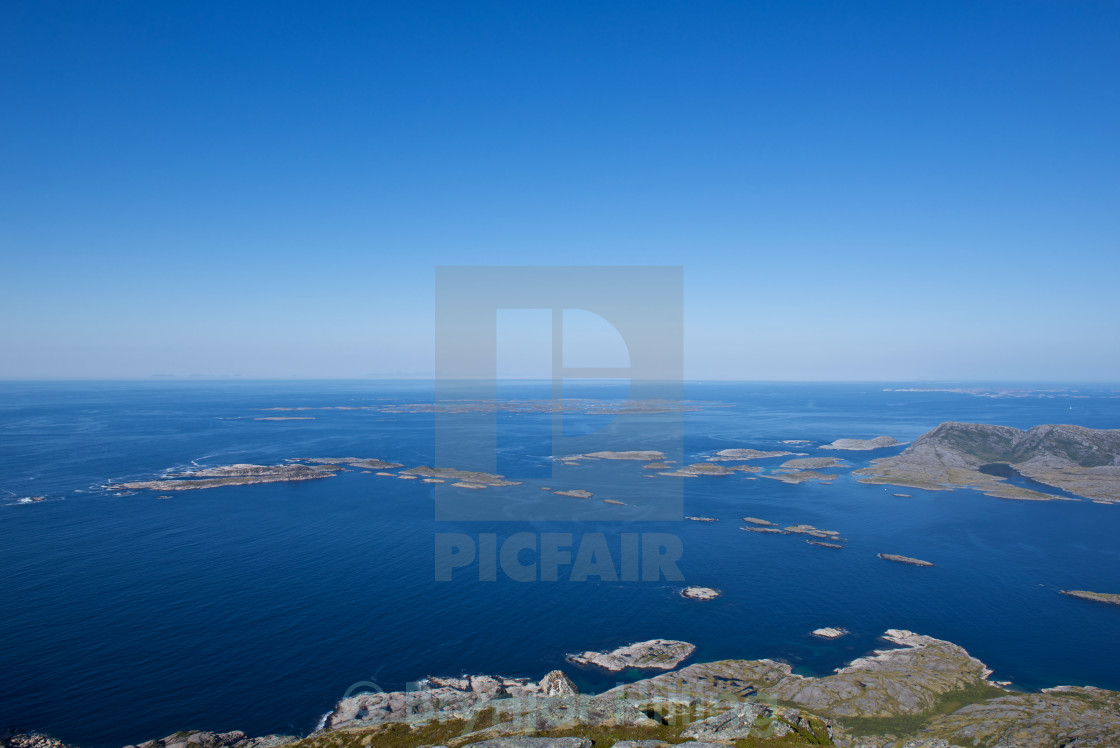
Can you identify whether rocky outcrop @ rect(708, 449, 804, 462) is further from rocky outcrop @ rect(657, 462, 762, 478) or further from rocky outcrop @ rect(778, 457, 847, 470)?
rocky outcrop @ rect(657, 462, 762, 478)

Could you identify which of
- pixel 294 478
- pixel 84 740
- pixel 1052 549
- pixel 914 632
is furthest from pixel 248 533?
pixel 1052 549

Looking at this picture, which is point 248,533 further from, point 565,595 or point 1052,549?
point 1052,549

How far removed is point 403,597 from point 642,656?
79.2ft

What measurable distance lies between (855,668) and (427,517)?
188ft

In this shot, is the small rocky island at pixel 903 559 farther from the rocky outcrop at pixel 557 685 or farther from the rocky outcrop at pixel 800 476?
the rocky outcrop at pixel 557 685

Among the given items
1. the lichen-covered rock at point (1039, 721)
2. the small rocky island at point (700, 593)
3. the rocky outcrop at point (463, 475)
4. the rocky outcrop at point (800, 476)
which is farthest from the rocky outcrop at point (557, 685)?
the rocky outcrop at point (800, 476)

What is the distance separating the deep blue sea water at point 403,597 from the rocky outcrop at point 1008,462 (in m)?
9.19

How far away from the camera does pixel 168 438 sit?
150 meters

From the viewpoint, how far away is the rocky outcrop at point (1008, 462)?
102125mm

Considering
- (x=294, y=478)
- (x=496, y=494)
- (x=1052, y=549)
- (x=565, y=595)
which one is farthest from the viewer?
(x=294, y=478)

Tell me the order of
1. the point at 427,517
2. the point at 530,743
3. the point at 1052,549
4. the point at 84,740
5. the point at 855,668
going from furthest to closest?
the point at 427,517 → the point at 1052,549 → the point at 855,668 → the point at 84,740 → the point at 530,743

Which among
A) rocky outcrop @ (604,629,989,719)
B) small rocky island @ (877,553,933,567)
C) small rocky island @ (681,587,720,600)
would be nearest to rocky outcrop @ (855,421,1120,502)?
small rocky island @ (877,553,933,567)

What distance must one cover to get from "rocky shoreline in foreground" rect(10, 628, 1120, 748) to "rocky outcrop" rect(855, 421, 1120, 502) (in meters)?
77.3

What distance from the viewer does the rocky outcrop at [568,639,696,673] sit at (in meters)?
40.8
